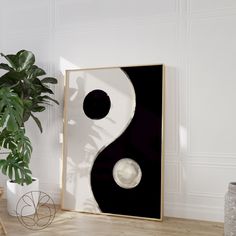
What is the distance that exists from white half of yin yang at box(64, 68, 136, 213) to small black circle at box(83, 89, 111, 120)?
0.03 m

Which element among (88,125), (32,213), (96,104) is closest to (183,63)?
(96,104)

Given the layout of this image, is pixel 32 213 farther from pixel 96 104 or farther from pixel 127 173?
pixel 96 104

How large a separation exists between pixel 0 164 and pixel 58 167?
0.81 metres

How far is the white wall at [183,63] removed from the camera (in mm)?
2482

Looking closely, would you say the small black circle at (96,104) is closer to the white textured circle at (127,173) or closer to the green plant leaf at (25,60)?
the white textured circle at (127,173)

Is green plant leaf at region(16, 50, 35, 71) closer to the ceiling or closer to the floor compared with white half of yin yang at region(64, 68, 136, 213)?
closer to the ceiling

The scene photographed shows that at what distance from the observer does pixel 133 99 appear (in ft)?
8.78

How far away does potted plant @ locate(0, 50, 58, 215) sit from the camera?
84.4 inches

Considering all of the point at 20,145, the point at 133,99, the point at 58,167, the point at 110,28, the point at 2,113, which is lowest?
the point at 58,167

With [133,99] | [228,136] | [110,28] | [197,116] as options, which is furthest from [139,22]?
[228,136]

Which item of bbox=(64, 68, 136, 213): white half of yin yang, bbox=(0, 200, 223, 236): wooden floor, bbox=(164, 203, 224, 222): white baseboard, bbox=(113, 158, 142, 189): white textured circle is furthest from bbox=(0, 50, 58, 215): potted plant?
bbox=(164, 203, 224, 222): white baseboard

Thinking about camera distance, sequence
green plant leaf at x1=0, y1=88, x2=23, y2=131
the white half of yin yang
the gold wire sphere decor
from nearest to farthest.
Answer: green plant leaf at x1=0, y1=88, x2=23, y2=131
the gold wire sphere decor
the white half of yin yang

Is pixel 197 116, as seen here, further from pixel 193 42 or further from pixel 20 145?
pixel 20 145

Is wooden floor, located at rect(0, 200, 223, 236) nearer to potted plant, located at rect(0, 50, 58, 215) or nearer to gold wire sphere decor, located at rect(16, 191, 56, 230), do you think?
gold wire sphere decor, located at rect(16, 191, 56, 230)
